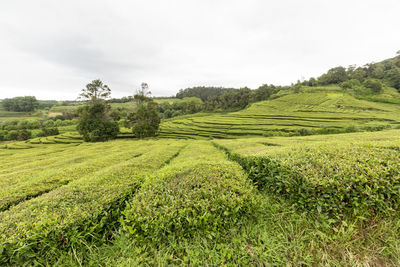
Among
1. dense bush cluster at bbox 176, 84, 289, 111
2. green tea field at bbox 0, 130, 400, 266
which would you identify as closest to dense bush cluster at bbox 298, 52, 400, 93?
dense bush cluster at bbox 176, 84, 289, 111

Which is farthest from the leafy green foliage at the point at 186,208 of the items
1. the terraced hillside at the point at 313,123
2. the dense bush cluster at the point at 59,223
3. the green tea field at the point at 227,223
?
the terraced hillside at the point at 313,123

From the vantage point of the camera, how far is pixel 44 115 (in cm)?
8069

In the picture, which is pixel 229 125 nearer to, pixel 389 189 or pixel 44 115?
pixel 389 189

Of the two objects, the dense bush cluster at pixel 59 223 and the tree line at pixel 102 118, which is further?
the tree line at pixel 102 118

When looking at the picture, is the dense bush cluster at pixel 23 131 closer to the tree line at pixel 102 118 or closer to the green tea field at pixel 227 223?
the tree line at pixel 102 118

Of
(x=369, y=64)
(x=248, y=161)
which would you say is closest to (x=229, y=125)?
(x=248, y=161)

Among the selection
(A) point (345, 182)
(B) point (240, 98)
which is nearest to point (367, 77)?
(B) point (240, 98)

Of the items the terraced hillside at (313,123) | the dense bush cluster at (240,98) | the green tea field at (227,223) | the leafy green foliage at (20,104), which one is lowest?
the terraced hillside at (313,123)

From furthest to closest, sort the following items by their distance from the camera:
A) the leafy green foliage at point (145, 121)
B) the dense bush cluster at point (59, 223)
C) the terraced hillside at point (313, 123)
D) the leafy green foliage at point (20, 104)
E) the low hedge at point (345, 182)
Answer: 1. the leafy green foliage at point (20, 104)
2. the leafy green foliage at point (145, 121)
3. the terraced hillside at point (313, 123)
4. the low hedge at point (345, 182)
5. the dense bush cluster at point (59, 223)

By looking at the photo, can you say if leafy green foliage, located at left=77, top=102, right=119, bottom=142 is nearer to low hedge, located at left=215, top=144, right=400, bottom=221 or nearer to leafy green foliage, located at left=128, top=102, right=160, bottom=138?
leafy green foliage, located at left=128, top=102, right=160, bottom=138

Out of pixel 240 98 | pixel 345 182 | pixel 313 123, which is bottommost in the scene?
pixel 313 123

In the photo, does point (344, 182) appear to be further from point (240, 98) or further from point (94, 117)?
point (240, 98)

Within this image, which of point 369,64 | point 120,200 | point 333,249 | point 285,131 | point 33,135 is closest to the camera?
point 333,249

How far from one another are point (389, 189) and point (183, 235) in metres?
3.83
